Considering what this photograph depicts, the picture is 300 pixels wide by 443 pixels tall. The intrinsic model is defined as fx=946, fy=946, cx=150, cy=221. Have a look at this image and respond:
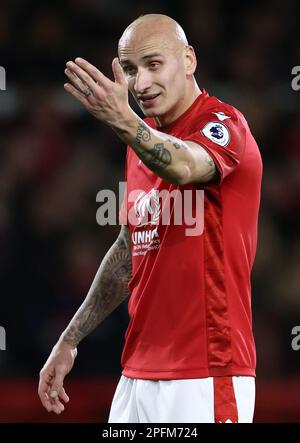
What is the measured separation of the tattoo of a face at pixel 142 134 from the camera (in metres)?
2.62

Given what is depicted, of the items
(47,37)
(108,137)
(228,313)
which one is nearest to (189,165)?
(228,313)

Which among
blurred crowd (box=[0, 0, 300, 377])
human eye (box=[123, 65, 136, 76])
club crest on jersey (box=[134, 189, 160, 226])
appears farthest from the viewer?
blurred crowd (box=[0, 0, 300, 377])

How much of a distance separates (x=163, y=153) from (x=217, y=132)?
29cm

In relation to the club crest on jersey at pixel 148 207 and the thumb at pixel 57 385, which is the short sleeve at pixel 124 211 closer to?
the club crest on jersey at pixel 148 207

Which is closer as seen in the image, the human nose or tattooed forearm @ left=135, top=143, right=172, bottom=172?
tattooed forearm @ left=135, top=143, right=172, bottom=172

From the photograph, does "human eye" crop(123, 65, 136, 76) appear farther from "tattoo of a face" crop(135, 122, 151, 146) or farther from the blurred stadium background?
the blurred stadium background

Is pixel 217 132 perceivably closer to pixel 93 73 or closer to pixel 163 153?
pixel 163 153

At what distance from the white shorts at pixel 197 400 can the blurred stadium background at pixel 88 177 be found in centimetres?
208

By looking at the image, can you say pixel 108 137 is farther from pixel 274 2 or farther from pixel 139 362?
pixel 139 362

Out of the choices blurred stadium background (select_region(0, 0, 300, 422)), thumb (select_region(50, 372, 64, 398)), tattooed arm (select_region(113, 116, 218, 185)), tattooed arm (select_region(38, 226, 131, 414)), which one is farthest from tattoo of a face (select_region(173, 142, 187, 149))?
blurred stadium background (select_region(0, 0, 300, 422))

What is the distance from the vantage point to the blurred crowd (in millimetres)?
5809

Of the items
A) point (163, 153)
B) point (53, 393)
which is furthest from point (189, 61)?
point (53, 393)

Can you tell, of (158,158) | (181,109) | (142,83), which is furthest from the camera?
(181,109)

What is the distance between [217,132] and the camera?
287 centimetres
